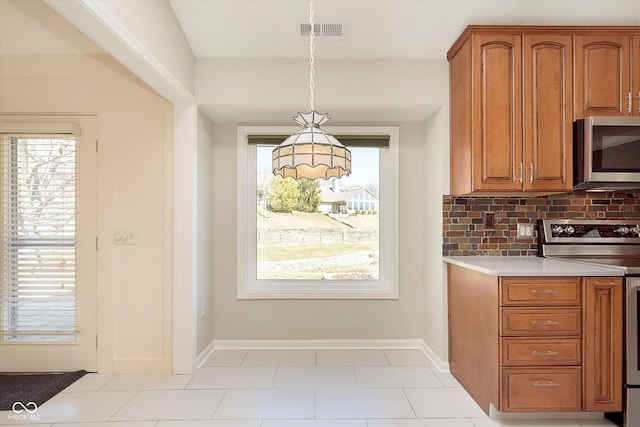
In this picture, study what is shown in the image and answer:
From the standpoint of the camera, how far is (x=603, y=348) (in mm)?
2041

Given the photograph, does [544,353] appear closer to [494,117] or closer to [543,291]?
[543,291]

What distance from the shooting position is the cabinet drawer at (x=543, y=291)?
2.05 metres

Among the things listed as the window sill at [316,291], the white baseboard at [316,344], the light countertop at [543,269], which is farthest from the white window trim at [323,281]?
the light countertop at [543,269]

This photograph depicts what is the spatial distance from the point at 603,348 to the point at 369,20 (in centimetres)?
244

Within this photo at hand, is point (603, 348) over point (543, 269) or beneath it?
beneath

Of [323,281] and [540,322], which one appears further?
[323,281]

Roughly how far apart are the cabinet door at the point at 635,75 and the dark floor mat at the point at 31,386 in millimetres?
4265

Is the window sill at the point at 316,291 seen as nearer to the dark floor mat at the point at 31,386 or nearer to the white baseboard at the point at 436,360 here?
the white baseboard at the point at 436,360

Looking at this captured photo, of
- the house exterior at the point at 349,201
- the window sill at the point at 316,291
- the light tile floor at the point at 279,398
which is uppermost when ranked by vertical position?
the house exterior at the point at 349,201

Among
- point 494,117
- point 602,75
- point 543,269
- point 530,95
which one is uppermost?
point 602,75

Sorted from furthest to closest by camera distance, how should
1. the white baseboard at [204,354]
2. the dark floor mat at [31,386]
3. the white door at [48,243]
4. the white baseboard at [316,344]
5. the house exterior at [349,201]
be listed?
the house exterior at [349,201] < the white baseboard at [316,344] < the white baseboard at [204,354] < the white door at [48,243] < the dark floor mat at [31,386]

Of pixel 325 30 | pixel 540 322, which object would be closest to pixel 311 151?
pixel 325 30

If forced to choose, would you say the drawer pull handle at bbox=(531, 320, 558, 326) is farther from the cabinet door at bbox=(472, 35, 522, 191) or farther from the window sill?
the window sill

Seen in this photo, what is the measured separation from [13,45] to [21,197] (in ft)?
3.55
